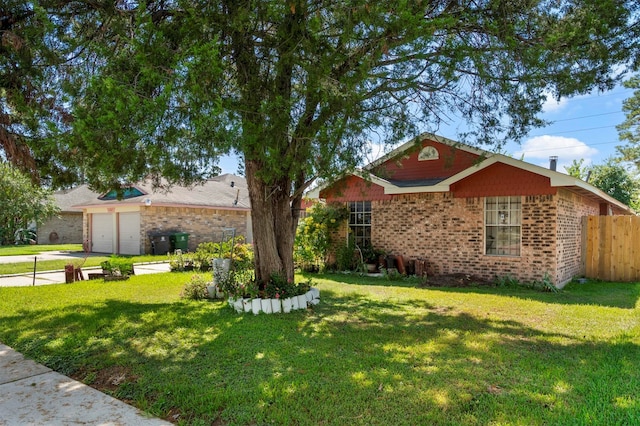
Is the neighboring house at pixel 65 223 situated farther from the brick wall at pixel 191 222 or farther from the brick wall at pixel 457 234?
the brick wall at pixel 457 234

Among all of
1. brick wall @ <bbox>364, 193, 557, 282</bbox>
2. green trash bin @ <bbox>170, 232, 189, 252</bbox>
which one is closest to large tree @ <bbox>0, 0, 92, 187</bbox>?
brick wall @ <bbox>364, 193, 557, 282</bbox>

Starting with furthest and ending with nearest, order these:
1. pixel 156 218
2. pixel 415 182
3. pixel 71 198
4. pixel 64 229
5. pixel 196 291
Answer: pixel 64 229 < pixel 71 198 < pixel 156 218 < pixel 415 182 < pixel 196 291

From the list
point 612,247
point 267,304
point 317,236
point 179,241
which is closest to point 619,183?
point 612,247

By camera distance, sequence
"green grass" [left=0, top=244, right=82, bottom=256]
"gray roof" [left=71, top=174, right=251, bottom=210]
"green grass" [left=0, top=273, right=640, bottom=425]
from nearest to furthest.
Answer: "green grass" [left=0, top=273, right=640, bottom=425] < "gray roof" [left=71, top=174, right=251, bottom=210] < "green grass" [left=0, top=244, right=82, bottom=256]

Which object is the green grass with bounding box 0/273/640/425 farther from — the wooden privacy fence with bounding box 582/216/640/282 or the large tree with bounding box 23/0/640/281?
the wooden privacy fence with bounding box 582/216/640/282

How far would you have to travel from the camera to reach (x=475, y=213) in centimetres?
1137

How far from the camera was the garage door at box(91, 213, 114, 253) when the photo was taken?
21.3 metres

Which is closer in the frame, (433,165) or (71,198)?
(433,165)

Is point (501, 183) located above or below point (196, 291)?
above

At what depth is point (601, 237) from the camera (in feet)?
41.2

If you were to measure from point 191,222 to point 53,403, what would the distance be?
17802 mm

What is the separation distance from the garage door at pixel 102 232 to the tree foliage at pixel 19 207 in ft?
13.2

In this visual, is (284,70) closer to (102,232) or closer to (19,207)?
(102,232)

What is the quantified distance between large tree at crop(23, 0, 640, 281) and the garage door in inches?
608
